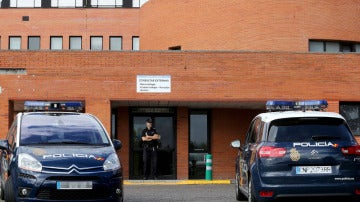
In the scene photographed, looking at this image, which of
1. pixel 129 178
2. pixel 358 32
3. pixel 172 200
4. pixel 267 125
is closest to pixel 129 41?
pixel 358 32

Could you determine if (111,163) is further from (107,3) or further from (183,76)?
(107,3)

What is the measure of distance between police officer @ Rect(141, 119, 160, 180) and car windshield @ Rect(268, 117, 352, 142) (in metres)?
11.8

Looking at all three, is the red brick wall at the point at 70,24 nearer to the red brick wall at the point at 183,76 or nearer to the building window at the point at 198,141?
the building window at the point at 198,141

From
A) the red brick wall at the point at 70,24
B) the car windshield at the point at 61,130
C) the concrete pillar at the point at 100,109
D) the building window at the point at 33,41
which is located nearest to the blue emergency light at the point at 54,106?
the car windshield at the point at 61,130

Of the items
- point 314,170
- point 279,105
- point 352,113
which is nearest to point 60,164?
point 314,170

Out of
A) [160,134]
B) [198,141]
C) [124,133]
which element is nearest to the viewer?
[124,133]

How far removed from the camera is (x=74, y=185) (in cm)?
1151

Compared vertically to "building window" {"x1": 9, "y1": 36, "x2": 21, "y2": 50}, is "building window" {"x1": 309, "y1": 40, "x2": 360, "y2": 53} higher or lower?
lower

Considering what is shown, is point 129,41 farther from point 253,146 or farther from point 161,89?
point 253,146

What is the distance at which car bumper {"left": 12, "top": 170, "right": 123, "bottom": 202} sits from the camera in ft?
37.4

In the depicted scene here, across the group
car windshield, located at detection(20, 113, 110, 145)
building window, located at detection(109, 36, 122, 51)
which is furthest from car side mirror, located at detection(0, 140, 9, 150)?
building window, located at detection(109, 36, 122, 51)

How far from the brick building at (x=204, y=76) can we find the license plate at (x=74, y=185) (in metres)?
13.3

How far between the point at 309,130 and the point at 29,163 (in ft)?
14.6

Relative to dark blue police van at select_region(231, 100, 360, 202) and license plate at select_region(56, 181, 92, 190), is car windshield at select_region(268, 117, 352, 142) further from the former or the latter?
license plate at select_region(56, 181, 92, 190)
